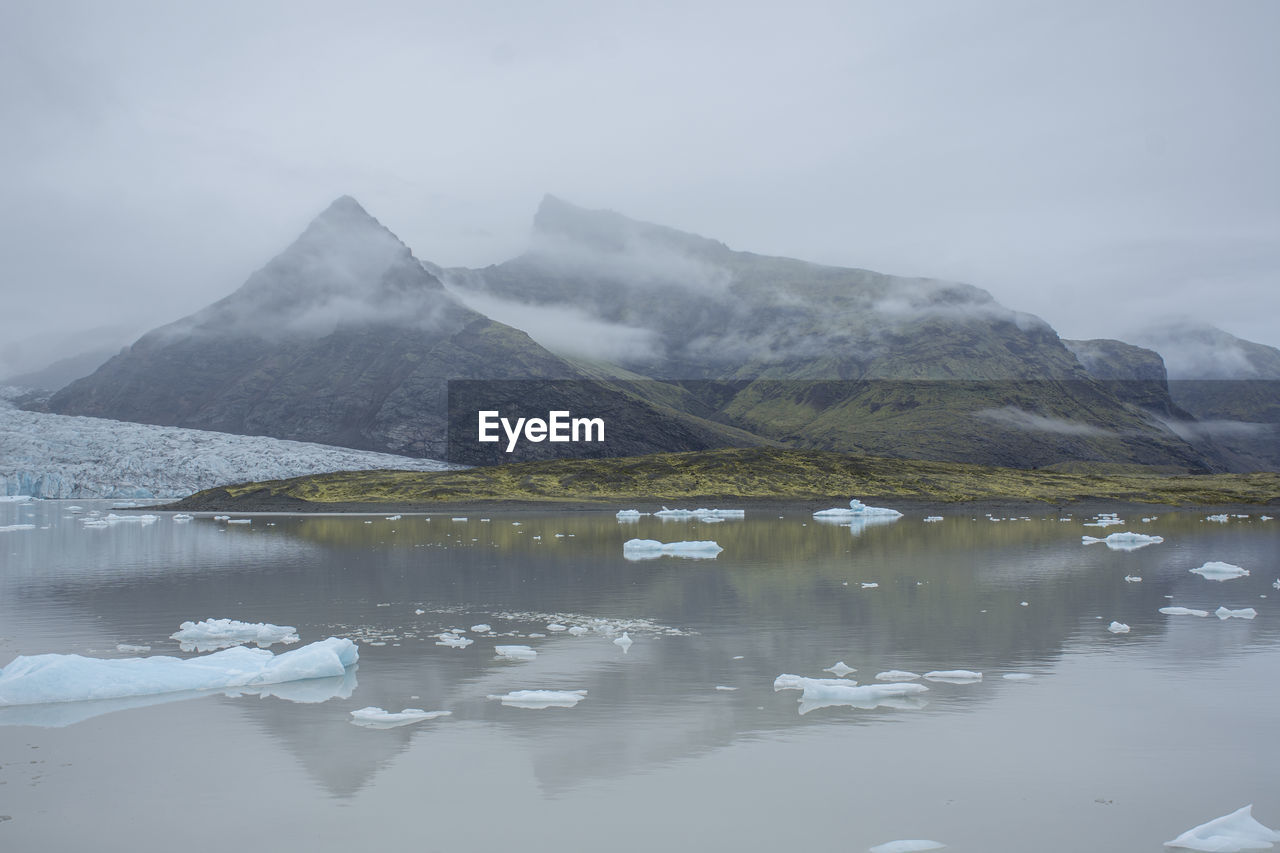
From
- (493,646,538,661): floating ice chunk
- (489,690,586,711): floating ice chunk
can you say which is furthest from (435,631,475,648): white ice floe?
(489,690,586,711): floating ice chunk

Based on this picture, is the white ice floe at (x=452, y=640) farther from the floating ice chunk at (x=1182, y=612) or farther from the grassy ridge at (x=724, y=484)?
the grassy ridge at (x=724, y=484)

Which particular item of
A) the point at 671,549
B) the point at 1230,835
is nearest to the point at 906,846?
the point at 1230,835

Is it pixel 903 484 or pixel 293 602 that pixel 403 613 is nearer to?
pixel 293 602

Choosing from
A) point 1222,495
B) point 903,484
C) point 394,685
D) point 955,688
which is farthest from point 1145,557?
point 1222,495

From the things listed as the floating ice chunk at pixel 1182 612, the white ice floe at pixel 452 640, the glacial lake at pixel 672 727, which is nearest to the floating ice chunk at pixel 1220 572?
the glacial lake at pixel 672 727

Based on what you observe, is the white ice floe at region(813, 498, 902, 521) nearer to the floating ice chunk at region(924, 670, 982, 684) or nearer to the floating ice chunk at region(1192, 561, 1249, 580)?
A: the floating ice chunk at region(1192, 561, 1249, 580)

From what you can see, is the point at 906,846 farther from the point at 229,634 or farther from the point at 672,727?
the point at 229,634
